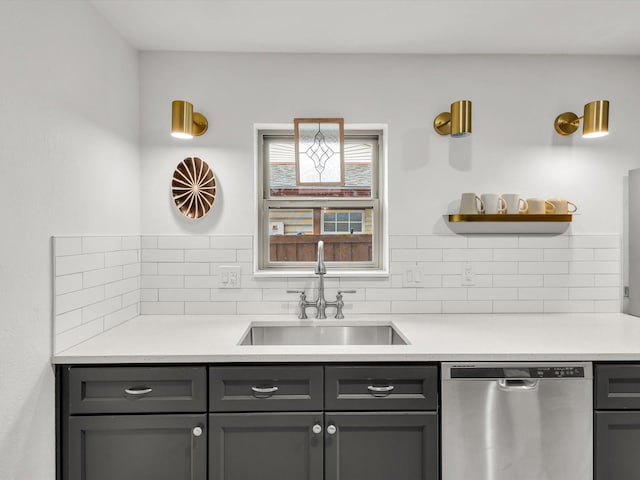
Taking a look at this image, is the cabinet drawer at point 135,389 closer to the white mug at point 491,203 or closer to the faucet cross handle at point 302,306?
the faucet cross handle at point 302,306

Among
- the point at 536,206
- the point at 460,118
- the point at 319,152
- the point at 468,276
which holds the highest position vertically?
the point at 460,118

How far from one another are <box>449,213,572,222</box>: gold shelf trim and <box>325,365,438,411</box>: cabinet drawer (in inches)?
35.5

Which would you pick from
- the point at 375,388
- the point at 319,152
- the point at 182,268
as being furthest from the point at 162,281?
the point at 375,388

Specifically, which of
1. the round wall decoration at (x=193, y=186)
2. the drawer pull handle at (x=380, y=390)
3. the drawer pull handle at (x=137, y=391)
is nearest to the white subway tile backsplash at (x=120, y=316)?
the drawer pull handle at (x=137, y=391)

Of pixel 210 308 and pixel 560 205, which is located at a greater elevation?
pixel 560 205

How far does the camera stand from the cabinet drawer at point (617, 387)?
1.66 metres

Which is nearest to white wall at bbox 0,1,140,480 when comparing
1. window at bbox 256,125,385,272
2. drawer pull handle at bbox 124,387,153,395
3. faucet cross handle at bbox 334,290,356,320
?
drawer pull handle at bbox 124,387,153,395

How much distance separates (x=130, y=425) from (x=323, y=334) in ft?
3.28

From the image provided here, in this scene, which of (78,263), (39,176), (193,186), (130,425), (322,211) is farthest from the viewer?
(322,211)

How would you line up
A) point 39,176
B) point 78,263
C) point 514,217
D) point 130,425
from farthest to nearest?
point 514,217 → point 78,263 → point 130,425 → point 39,176

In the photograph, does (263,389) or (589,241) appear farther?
(589,241)

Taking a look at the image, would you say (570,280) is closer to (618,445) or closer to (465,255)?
(465,255)

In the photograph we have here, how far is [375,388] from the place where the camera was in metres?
1.65

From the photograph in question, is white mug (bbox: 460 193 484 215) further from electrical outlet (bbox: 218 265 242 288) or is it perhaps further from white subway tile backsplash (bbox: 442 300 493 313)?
electrical outlet (bbox: 218 265 242 288)
